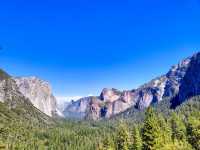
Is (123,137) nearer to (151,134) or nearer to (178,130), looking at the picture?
(178,130)

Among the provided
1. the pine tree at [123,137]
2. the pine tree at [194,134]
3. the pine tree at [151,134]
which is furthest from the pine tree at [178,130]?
the pine tree at [151,134]

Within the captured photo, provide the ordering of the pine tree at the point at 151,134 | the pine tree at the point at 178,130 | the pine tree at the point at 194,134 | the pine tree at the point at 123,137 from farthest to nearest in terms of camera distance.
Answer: the pine tree at the point at 178,130, the pine tree at the point at 123,137, the pine tree at the point at 194,134, the pine tree at the point at 151,134

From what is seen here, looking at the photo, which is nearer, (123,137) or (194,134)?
(194,134)

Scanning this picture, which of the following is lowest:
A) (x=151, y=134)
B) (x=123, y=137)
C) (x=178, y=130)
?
(x=151, y=134)

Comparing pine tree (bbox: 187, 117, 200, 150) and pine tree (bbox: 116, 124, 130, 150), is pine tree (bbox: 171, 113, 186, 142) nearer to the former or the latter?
pine tree (bbox: 187, 117, 200, 150)

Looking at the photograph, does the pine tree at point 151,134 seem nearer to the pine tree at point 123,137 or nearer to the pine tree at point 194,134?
the pine tree at point 194,134

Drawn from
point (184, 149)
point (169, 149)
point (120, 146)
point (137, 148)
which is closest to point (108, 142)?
point (120, 146)

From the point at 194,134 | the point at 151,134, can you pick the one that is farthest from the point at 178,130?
the point at 151,134

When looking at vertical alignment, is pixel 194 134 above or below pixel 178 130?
below

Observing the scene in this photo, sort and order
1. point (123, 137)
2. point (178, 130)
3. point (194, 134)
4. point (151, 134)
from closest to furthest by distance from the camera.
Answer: point (151, 134) → point (194, 134) → point (123, 137) → point (178, 130)

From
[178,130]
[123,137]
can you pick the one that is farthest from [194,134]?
[178,130]

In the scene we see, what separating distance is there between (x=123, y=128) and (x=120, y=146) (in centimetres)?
696

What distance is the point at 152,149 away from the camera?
60000 mm

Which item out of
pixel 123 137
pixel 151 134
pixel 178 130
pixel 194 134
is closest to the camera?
pixel 151 134
